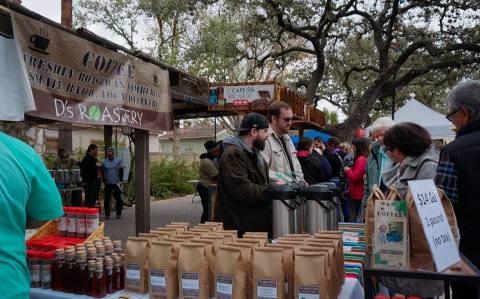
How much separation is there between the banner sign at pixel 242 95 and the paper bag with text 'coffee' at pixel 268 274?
17.5 feet

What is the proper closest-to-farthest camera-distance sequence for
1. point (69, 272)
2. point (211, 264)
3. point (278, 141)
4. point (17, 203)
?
point (17, 203)
point (211, 264)
point (69, 272)
point (278, 141)

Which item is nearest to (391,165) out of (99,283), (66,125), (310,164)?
(310,164)

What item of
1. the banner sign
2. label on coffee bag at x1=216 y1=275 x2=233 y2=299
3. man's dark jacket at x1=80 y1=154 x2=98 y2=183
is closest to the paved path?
man's dark jacket at x1=80 y1=154 x2=98 y2=183

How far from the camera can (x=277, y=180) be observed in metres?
3.86

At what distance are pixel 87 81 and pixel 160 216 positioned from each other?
25.5 ft

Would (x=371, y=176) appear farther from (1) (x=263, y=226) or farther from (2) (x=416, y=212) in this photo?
(2) (x=416, y=212)

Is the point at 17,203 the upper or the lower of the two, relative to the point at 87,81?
lower

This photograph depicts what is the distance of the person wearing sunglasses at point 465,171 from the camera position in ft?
8.00

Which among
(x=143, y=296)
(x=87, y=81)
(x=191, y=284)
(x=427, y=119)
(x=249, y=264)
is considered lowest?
(x=143, y=296)

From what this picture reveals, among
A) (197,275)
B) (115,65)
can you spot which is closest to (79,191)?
(115,65)

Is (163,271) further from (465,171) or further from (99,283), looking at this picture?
(465,171)

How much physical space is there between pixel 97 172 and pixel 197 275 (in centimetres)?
977

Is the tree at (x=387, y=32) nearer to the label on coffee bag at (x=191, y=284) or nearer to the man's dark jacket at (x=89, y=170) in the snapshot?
the man's dark jacket at (x=89, y=170)

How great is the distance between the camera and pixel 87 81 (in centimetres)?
416
